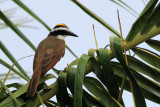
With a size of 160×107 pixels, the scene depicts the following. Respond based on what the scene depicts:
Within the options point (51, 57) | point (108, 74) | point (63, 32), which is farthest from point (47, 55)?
point (108, 74)

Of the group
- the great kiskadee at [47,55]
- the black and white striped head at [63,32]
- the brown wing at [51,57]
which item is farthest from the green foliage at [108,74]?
the black and white striped head at [63,32]

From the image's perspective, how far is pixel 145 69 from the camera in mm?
1789

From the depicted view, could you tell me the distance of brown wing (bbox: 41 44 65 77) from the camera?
8.89 ft

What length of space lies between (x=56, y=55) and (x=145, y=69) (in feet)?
4.98

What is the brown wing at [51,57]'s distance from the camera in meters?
2.71

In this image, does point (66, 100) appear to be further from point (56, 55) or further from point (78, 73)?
point (56, 55)

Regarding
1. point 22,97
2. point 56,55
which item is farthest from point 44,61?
point 22,97

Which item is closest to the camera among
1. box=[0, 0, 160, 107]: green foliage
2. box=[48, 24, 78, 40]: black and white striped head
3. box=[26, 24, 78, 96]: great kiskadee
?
box=[0, 0, 160, 107]: green foliage

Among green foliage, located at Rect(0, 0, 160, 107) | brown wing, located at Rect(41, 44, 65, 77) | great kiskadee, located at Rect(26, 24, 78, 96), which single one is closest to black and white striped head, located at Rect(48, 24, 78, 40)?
great kiskadee, located at Rect(26, 24, 78, 96)

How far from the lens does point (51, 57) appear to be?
119 inches

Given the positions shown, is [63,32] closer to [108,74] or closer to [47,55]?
[47,55]

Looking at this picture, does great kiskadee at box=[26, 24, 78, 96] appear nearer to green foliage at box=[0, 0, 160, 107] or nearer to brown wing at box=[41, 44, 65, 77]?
brown wing at box=[41, 44, 65, 77]

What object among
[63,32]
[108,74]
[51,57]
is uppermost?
[63,32]

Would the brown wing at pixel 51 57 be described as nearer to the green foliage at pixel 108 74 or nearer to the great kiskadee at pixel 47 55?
the great kiskadee at pixel 47 55
